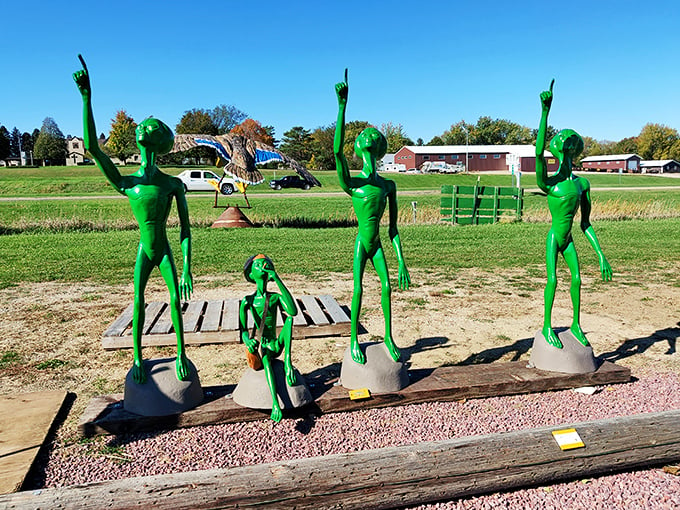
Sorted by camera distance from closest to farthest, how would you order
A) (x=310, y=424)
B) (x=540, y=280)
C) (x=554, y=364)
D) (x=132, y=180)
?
1. (x=132, y=180)
2. (x=310, y=424)
3. (x=554, y=364)
4. (x=540, y=280)

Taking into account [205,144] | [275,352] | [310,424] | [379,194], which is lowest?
[310,424]

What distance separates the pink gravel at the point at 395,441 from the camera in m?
3.30

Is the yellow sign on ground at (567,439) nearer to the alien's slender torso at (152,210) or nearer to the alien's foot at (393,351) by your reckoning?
the alien's foot at (393,351)

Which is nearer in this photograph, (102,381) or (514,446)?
(514,446)

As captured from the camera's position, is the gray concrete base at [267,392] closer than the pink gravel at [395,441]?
No

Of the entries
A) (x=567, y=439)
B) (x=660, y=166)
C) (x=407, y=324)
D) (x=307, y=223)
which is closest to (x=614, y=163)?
(x=660, y=166)

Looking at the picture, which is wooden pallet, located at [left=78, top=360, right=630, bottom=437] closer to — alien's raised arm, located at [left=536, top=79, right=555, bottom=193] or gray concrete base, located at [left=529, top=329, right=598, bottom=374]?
gray concrete base, located at [left=529, top=329, right=598, bottom=374]

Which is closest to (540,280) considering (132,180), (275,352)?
(275,352)

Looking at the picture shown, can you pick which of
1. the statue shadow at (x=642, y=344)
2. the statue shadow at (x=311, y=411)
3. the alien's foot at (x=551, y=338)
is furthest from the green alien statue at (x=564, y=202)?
the statue shadow at (x=311, y=411)

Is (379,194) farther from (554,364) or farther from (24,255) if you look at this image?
(24,255)

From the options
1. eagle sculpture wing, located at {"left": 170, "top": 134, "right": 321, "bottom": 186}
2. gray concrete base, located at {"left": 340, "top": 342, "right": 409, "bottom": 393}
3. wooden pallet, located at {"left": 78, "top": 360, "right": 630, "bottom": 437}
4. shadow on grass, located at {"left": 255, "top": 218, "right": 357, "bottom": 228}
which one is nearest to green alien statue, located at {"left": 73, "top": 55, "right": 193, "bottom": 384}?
wooden pallet, located at {"left": 78, "top": 360, "right": 630, "bottom": 437}

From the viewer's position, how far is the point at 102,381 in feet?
16.4

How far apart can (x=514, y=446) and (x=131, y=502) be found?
2211mm

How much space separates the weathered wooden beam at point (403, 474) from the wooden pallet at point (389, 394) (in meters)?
1.01
